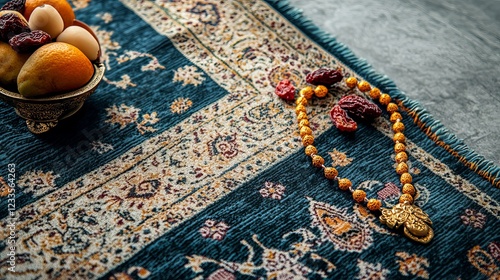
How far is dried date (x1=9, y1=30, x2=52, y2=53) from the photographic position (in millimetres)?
1024

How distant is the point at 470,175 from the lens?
1147mm

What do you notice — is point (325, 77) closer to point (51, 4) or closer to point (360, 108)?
point (360, 108)

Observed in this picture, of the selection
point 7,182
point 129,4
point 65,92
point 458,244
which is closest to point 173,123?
point 65,92

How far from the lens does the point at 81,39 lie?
43.1 inches

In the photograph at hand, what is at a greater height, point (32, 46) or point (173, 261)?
point (32, 46)

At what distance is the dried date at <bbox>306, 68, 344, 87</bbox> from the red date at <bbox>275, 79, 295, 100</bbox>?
6 cm

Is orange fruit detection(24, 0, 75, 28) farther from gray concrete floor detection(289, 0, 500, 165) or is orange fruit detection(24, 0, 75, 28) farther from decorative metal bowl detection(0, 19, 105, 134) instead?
gray concrete floor detection(289, 0, 500, 165)

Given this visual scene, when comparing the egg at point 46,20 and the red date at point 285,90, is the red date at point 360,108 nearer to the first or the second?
the red date at point 285,90

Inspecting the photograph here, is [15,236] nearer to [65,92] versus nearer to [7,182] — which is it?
[7,182]

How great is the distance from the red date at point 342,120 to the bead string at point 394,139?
0.06 metres

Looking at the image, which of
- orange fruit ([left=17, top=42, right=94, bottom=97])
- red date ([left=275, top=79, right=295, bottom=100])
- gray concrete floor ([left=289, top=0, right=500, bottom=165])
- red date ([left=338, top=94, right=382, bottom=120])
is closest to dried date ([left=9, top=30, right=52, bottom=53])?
orange fruit ([left=17, top=42, right=94, bottom=97])

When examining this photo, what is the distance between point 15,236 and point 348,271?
589mm

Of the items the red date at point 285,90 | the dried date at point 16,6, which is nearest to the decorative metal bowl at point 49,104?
the dried date at point 16,6

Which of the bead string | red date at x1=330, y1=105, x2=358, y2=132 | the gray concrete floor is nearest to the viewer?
the bead string
